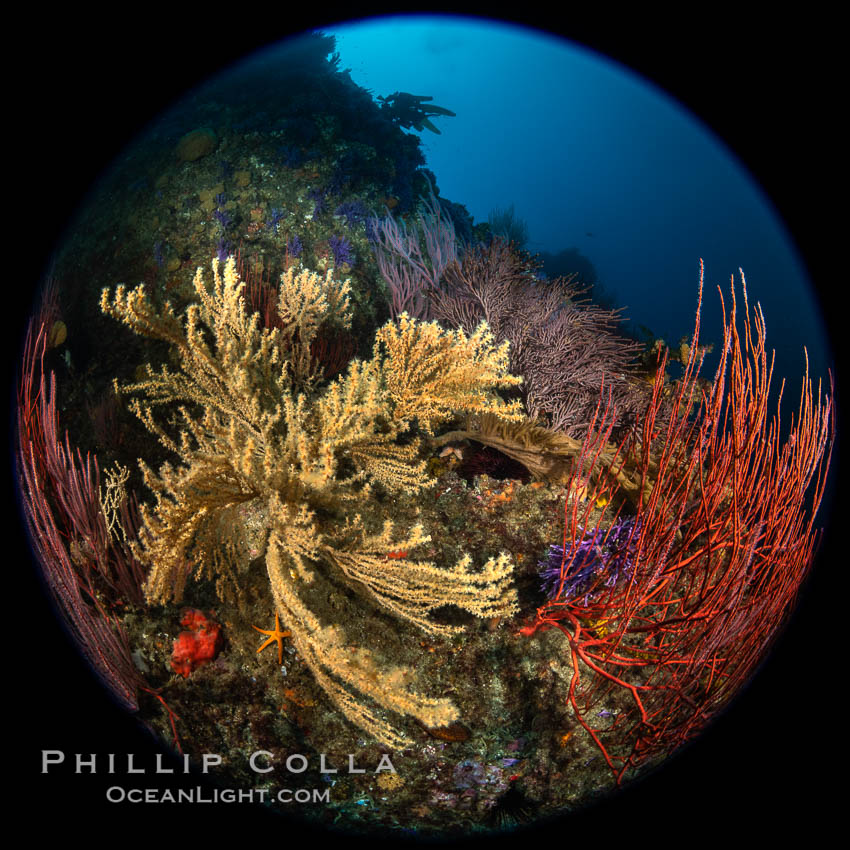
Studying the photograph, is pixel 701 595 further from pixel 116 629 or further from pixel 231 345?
pixel 116 629

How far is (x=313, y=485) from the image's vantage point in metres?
1.77

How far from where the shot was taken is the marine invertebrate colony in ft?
5.54

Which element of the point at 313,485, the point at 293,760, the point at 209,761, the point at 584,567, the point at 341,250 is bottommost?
the point at 209,761

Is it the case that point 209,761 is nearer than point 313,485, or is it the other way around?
point 313,485

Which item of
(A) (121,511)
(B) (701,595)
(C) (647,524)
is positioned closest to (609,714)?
(B) (701,595)

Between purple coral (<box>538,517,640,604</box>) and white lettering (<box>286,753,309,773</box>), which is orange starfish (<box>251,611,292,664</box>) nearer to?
white lettering (<box>286,753,309,773</box>)

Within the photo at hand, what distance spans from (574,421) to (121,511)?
3497 mm

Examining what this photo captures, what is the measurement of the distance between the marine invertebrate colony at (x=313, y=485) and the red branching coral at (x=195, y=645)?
18cm

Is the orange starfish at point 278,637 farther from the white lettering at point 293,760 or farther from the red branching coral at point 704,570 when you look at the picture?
the red branching coral at point 704,570

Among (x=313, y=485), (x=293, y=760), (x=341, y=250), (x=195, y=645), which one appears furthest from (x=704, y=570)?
(x=341, y=250)

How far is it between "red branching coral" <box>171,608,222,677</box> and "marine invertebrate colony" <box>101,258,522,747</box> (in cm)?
18

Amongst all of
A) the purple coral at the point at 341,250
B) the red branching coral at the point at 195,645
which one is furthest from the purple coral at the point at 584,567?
the purple coral at the point at 341,250

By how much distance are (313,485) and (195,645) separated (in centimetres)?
117

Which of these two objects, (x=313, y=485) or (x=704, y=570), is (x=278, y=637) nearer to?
(x=313, y=485)
